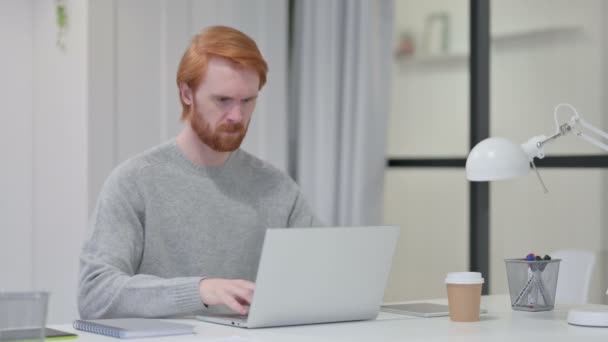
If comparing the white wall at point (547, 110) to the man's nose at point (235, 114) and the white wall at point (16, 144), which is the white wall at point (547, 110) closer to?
the man's nose at point (235, 114)

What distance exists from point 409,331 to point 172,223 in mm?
790

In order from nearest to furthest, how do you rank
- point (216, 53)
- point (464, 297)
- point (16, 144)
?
point (464, 297) → point (216, 53) → point (16, 144)

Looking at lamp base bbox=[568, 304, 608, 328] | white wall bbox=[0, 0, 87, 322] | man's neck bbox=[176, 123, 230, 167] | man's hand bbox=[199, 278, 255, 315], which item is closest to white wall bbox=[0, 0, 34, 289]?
white wall bbox=[0, 0, 87, 322]

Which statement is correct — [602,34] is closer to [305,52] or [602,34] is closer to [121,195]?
[305,52]

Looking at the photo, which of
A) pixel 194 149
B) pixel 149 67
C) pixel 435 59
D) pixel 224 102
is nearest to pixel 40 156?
pixel 149 67

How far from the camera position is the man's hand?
6.45 feet

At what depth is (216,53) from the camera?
8.02 feet

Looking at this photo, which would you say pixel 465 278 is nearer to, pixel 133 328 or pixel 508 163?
pixel 508 163

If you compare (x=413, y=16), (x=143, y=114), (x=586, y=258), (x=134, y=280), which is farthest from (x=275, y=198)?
(x=413, y=16)

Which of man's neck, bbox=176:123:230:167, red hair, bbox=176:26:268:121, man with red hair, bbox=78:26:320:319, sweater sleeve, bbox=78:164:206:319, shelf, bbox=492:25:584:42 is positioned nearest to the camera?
sweater sleeve, bbox=78:164:206:319

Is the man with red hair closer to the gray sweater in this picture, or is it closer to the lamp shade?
the gray sweater

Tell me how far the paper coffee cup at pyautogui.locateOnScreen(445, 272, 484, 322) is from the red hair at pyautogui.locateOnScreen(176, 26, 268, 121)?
0.76 metres

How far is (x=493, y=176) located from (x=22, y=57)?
89.9 inches

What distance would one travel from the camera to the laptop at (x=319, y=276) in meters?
1.89
